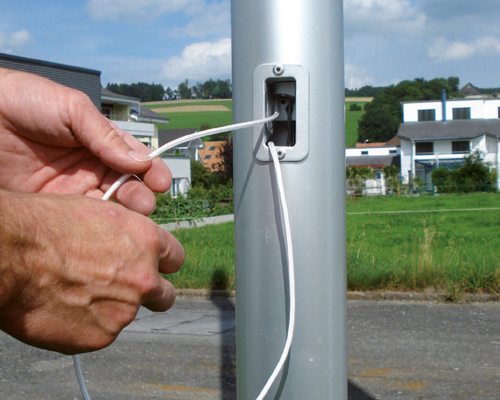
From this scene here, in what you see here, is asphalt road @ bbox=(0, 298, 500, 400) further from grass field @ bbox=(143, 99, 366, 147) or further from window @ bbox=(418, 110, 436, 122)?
window @ bbox=(418, 110, 436, 122)

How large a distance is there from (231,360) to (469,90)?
4576 inches

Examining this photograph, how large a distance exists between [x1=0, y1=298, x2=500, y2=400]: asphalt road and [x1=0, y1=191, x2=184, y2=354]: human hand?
2846 millimetres

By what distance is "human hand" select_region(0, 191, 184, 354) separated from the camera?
0.80m

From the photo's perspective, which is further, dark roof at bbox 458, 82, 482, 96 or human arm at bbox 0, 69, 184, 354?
dark roof at bbox 458, 82, 482, 96

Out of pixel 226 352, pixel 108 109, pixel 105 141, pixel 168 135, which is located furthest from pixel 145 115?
pixel 105 141

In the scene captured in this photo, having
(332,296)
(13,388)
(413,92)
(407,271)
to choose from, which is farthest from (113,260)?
(413,92)

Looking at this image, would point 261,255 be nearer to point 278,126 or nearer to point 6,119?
point 278,126

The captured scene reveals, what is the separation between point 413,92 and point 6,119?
10013 cm

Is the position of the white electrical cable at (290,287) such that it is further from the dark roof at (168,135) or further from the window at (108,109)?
the dark roof at (168,135)

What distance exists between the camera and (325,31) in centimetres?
Result: 115

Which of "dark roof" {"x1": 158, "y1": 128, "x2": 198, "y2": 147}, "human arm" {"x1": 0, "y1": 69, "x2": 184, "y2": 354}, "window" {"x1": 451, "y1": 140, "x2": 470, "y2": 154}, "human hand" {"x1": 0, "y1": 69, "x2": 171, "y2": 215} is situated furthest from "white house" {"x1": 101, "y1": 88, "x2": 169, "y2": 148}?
"human arm" {"x1": 0, "y1": 69, "x2": 184, "y2": 354}

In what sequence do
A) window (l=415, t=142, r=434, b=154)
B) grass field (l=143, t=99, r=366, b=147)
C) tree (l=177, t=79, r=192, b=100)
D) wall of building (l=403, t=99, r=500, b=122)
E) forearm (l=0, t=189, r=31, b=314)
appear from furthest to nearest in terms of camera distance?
tree (l=177, t=79, r=192, b=100)
grass field (l=143, t=99, r=366, b=147)
wall of building (l=403, t=99, r=500, b=122)
window (l=415, t=142, r=434, b=154)
forearm (l=0, t=189, r=31, b=314)

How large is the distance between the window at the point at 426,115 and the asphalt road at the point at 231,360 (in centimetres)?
5509

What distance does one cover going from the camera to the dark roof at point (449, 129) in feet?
165
